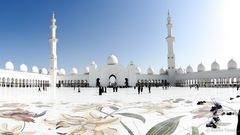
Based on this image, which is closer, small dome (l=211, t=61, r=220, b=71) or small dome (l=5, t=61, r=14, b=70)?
small dome (l=211, t=61, r=220, b=71)

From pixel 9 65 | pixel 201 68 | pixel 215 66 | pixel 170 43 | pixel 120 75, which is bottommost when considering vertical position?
pixel 120 75

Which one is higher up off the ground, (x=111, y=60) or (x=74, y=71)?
(x=111, y=60)

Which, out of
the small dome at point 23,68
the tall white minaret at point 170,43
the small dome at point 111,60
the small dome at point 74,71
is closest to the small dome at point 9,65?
the small dome at point 23,68

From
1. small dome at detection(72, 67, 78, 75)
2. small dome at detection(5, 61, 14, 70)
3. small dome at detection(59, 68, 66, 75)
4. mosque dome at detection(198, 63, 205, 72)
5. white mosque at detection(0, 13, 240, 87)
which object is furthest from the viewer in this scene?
small dome at detection(59, 68, 66, 75)

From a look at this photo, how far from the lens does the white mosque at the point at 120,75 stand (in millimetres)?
33094

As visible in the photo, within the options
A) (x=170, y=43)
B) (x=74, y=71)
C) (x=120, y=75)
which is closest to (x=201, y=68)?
(x=170, y=43)

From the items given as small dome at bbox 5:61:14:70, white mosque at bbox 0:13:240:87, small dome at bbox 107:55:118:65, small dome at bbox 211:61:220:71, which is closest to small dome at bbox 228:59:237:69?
white mosque at bbox 0:13:240:87

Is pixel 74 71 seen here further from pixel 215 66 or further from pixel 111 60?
pixel 215 66

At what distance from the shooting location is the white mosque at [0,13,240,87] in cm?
3309

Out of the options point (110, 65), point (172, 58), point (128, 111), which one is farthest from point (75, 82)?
point (128, 111)

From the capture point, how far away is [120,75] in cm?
3956

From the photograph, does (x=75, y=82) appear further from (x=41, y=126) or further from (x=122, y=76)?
Result: (x=41, y=126)

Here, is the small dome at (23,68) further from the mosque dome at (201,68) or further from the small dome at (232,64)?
the small dome at (232,64)

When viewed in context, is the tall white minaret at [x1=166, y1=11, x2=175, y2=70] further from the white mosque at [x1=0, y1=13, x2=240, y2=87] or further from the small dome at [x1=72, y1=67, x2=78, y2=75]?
the small dome at [x1=72, y1=67, x2=78, y2=75]
